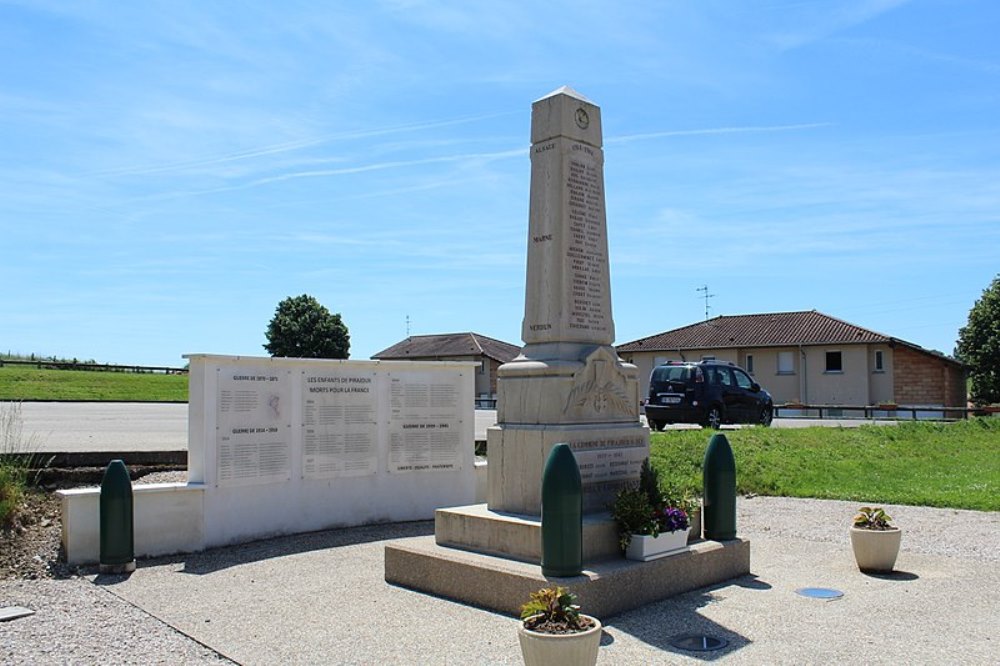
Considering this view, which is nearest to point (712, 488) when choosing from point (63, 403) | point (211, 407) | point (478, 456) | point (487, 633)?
point (487, 633)

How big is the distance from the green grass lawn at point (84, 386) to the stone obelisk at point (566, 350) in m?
24.2

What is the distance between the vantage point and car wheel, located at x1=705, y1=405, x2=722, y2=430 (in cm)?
2127

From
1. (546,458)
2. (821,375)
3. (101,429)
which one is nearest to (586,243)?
(546,458)

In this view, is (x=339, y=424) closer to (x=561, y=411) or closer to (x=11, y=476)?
(x=11, y=476)

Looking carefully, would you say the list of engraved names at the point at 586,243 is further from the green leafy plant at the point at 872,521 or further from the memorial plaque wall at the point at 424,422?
the memorial plaque wall at the point at 424,422

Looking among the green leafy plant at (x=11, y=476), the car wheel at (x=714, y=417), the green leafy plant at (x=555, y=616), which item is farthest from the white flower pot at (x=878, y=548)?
the car wheel at (x=714, y=417)

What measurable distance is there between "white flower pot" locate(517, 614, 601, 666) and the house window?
4007 centimetres

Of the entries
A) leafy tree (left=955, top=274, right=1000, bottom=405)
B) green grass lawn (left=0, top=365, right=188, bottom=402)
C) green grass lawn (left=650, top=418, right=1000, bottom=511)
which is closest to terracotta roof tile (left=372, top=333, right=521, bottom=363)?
green grass lawn (left=0, top=365, right=188, bottom=402)

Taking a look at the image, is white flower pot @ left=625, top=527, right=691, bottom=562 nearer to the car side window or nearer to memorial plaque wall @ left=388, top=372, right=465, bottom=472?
memorial plaque wall @ left=388, top=372, right=465, bottom=472

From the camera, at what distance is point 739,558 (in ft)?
24.6

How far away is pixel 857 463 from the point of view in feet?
52.0

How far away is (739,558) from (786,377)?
1454 inches

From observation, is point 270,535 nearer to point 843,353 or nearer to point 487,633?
point 487,633

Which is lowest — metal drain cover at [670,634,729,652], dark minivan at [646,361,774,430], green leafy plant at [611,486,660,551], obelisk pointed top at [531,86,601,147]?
metal drain cover at [670,634,729,652]
